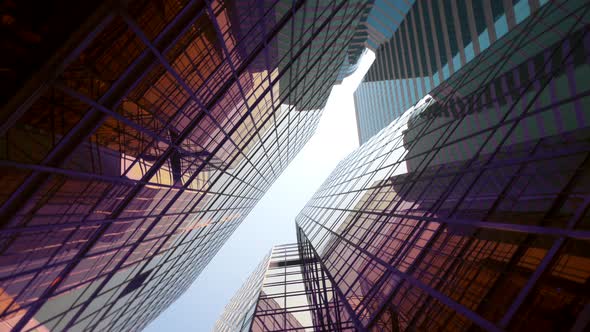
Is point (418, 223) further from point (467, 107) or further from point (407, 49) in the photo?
point (407, 49)

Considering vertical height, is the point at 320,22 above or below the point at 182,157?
above

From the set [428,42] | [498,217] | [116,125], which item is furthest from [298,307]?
[428,42]

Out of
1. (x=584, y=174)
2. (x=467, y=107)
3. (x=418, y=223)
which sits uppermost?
(x=467, y=107)

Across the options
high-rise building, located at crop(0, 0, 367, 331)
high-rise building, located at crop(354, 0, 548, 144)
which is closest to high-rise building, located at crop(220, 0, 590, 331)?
high-rise building, located at crop(0, 0, 367, 331)

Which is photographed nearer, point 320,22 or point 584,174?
point 584,174

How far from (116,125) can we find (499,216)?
34.6 ft

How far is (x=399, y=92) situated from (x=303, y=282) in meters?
36.7

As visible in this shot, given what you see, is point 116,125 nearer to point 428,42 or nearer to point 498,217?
point 498,217

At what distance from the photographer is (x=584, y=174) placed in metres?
6.48

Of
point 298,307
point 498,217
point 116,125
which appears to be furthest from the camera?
point 298,307

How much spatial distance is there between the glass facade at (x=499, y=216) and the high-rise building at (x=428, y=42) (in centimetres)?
1143

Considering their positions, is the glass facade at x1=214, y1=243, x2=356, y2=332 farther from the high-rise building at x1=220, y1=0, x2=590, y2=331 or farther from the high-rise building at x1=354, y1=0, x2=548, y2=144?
the high-rise building at x1=354, y1=0, x2=548, y2=144

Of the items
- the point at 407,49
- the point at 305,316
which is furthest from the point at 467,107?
the point at 407,49

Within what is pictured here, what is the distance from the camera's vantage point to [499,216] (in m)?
7.97
